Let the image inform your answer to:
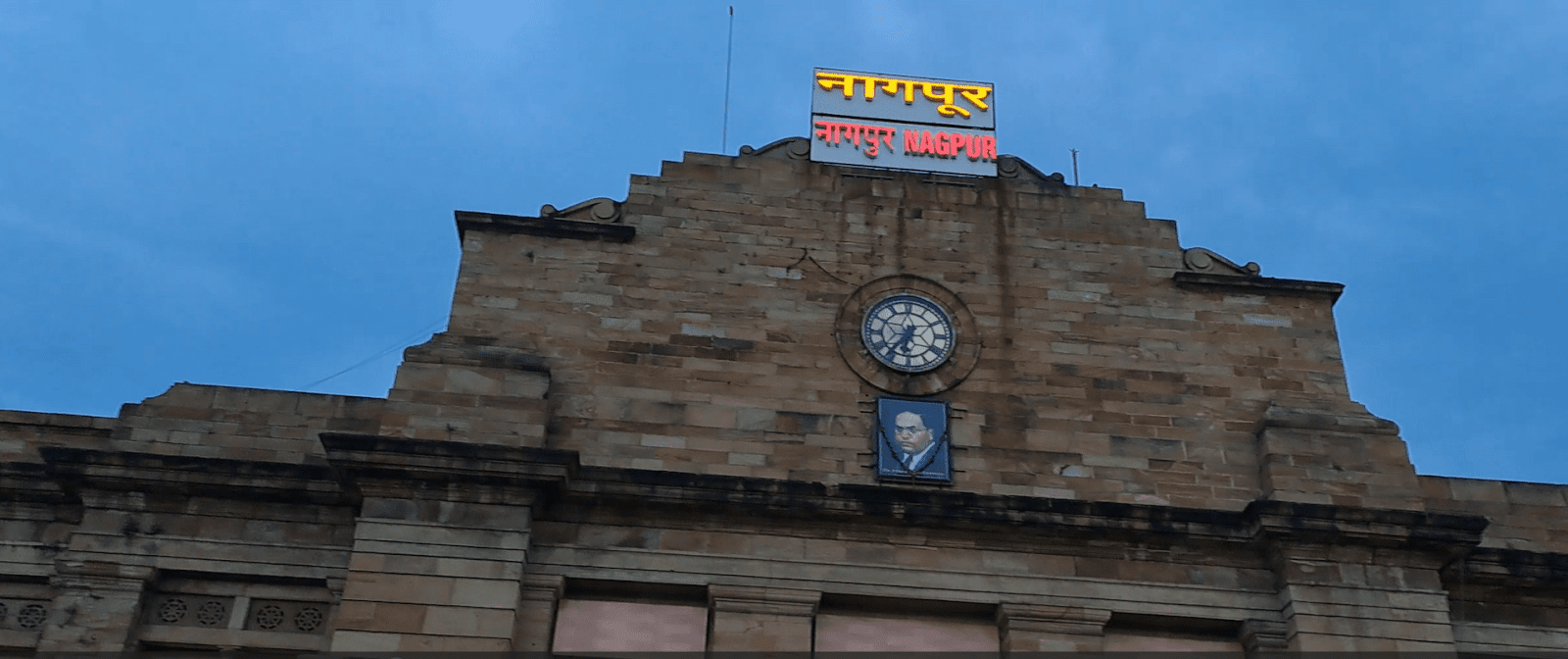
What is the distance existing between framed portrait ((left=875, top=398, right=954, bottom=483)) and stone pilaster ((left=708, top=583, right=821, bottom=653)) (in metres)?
2.46

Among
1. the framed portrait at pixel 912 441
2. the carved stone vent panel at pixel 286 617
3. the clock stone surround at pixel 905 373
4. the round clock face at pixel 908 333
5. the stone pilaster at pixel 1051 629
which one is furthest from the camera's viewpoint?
the round clock face at pixel 908 333

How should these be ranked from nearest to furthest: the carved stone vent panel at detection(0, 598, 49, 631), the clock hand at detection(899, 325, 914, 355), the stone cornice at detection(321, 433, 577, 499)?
the stone cornice at detection(321, 433, 577, 499)
the carved stone vent panel at detection(0, 598, 49, 631)
the clock hand at detection(899, 325, 914, 355)

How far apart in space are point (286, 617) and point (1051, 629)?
1068 cm

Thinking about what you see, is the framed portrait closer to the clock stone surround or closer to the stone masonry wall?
the stone masonry wall

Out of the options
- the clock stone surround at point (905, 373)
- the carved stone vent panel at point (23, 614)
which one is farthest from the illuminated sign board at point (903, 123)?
the carved stone vent panel at point (23, 614)

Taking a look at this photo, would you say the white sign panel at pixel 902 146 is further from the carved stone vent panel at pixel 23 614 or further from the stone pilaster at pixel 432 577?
the carved stone vent panel at pixel 23 614

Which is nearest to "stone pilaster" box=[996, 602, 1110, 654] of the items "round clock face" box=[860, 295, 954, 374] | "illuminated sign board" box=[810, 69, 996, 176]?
"round clock face" box=[860, 295, 954, 374]

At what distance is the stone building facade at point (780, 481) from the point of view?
19.0 metres

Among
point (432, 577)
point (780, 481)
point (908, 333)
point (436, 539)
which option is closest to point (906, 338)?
point (908, 333)

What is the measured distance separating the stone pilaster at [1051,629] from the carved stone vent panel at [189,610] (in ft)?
35.7

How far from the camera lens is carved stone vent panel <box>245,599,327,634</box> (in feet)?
63.0

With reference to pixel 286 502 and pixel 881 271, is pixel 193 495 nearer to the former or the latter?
pixel 286 502

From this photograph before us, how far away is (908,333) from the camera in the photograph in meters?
22.0

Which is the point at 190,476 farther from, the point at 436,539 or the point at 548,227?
the point at 548,227
